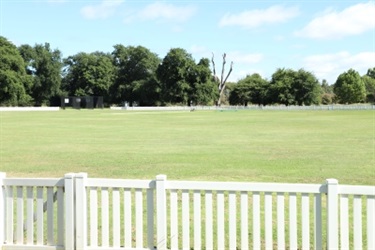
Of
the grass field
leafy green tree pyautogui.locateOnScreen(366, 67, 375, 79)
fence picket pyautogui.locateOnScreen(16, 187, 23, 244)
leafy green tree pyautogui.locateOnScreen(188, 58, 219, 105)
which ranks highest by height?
leafy green tree pyautogui.locateOnScreen(366, 67, 375, 79)

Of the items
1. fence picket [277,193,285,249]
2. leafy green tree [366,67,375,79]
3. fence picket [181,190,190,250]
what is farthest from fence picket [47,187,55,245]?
leafy green tree [366,67,375,79]

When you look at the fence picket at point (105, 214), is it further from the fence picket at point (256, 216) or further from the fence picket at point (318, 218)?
the fence picket at point (318, 218)

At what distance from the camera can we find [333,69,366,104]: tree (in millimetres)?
100625

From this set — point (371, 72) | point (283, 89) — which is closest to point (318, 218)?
point (283, 89)

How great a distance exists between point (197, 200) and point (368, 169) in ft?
29.3

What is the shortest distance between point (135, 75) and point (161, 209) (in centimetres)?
11749

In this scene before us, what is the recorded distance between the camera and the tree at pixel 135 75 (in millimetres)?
113438

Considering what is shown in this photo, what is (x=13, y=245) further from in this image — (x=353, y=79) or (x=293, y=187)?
(x=353, y=79)

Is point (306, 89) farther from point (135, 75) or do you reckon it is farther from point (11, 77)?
point (11, 77)

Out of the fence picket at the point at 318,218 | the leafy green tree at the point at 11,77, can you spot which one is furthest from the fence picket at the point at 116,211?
the leafy green tree at the point at 11,77

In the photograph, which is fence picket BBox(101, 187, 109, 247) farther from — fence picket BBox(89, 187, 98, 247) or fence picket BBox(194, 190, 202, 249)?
fence picket BBox(194, 190, 202, 249)

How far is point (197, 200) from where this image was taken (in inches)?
199

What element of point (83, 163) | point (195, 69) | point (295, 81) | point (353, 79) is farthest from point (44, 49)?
point (83, 163)

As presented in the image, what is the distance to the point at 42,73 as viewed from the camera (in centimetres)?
11169
